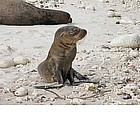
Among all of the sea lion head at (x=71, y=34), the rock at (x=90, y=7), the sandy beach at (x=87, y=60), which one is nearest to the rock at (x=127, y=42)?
the sandy beach at (x=87, y=60)

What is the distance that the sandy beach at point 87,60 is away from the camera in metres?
2.44

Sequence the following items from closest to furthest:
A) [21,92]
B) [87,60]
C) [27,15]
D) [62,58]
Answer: [21,92] → [62,58] → [87,60] → [27,15]

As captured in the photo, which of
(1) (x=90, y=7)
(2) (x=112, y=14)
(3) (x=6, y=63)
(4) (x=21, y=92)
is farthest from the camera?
(1) (x=90, y=7)

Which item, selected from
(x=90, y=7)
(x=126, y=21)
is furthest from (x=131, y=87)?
(x=90, y=7)

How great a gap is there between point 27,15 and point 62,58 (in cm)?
161

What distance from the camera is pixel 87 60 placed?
3.08 m

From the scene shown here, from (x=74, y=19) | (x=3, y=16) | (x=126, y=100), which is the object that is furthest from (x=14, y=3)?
(x=126, y=100)

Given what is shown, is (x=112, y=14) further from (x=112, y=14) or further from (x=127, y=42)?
(x=127, y=42)

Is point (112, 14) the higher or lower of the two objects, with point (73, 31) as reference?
lower

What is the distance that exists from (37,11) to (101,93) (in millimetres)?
1814

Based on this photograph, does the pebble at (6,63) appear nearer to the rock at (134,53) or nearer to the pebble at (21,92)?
the pebble at (21,92)

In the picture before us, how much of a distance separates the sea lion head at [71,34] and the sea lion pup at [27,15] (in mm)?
1561
